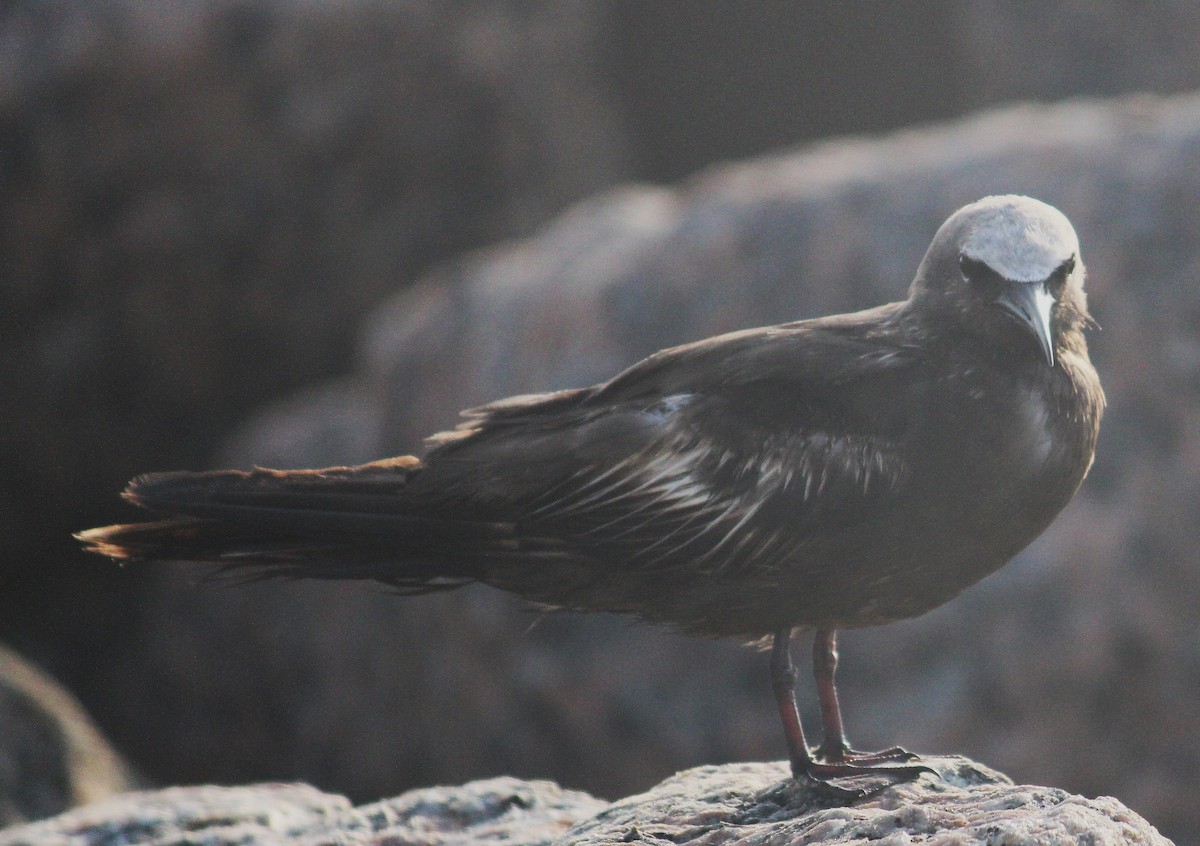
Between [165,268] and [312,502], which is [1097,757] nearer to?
[312,502]

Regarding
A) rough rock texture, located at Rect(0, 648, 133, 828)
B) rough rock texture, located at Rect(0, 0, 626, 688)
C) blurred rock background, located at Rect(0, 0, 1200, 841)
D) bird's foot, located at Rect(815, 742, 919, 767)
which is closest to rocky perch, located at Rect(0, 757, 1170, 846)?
bird's foot, located at Rect(815, 742, 919, 767)

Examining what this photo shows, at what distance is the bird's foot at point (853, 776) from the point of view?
15.3 ft

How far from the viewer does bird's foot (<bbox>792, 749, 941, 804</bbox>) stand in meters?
4.67

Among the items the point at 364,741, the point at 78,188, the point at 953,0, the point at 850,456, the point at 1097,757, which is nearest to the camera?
the point at 850,456

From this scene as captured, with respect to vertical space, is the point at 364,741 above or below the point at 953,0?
below

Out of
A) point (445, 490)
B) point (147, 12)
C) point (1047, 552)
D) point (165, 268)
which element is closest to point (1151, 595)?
point (1047, 552)

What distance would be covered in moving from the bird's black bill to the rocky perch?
4.19 ft

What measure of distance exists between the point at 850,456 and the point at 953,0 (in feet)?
33.7

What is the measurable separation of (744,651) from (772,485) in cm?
356

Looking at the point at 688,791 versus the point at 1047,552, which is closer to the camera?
the point at 688,791

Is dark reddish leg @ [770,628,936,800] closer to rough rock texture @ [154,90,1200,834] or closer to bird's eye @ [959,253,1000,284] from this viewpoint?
bird's eye @ [959,253,1000,284]

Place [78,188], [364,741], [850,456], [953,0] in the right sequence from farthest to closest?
[953,0] < [78,188] < [364,741] < [850,456]

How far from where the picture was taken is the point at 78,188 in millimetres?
11297

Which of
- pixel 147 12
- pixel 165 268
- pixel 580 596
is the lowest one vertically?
pixel 580 596
